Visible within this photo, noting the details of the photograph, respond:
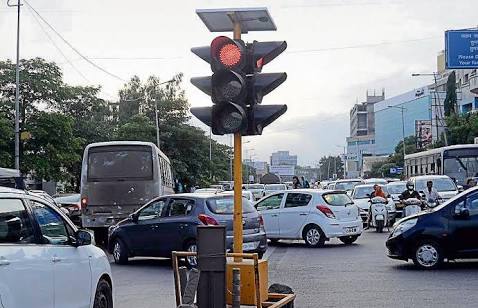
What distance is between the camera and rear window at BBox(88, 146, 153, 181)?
857 inches

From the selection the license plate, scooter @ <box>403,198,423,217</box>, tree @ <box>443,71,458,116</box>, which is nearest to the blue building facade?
tree @ <box>443,71,458,116</box>

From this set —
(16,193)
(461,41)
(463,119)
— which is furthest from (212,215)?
(463,119)

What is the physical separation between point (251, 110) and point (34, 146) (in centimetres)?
3587

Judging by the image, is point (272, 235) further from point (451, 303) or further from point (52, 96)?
point (52, 96)

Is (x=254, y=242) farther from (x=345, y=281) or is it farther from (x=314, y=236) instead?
(x=314, y=236)

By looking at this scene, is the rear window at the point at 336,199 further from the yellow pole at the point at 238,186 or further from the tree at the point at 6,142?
the tree at the point at 6,142

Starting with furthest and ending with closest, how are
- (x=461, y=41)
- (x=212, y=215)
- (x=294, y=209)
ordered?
(x=461, y=41) < (x=294, y=209) < (x=212, y=215)

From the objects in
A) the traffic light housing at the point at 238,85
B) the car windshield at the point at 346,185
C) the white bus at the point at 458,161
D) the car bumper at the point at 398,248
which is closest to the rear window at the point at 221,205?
the car bumper at the point at 398,248

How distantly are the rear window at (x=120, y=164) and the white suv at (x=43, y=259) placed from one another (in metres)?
13.3

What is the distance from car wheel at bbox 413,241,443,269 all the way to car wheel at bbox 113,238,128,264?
6.36 meters

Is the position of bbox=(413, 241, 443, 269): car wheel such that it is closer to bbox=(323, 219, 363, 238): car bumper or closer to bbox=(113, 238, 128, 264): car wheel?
bbox=(323, 219, 363, 238): car bumper

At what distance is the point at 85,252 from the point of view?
324 inches

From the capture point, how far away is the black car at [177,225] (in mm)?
15898

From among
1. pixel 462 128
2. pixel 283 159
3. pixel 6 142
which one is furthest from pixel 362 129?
pixel 6 142
